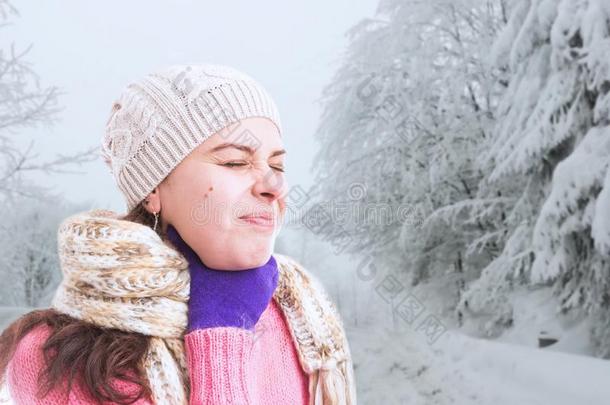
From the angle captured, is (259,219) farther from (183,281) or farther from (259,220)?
(183,281)

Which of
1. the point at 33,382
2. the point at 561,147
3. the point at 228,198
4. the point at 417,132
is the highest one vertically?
the point at 228,198

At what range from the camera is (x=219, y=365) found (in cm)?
82

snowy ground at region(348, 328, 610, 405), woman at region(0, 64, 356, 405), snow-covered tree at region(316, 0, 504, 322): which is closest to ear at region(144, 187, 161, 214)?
woman at region(0, 64, 356, 405)

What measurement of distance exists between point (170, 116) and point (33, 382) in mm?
492

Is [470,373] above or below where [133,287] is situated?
below

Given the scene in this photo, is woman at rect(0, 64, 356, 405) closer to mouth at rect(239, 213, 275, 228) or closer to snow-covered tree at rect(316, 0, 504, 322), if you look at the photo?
mouth at rect(239, 213, 275, 228)

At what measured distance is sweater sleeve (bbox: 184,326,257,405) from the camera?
31.5 inches

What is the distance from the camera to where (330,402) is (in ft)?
3.47

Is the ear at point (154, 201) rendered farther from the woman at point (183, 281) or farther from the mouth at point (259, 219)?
the mouth at point (259, 219)

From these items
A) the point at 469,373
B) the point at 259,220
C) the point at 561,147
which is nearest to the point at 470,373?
the point at 469,373

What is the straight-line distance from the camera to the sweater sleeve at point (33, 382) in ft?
2.74

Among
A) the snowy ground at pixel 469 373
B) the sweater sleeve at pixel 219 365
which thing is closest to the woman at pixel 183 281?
the sweater sleeve at pixel 219 365

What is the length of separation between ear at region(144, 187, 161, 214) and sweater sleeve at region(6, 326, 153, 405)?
0.88 ft

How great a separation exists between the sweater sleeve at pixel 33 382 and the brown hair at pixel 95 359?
0.04ft
